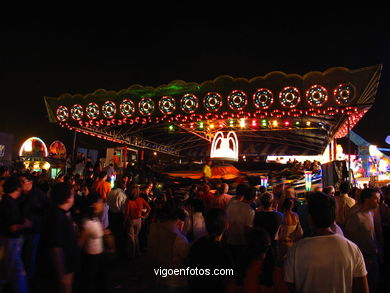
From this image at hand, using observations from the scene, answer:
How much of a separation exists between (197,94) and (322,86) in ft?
14.6

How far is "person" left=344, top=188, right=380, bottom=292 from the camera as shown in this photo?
4.25 m

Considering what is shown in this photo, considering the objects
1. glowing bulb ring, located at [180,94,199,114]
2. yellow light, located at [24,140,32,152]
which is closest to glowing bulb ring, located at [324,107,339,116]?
glowing bulb ring, located at [180,94,199,114]

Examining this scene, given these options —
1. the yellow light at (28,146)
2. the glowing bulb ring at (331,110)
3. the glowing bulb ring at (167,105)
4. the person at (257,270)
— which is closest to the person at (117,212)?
the glowing bulb ring at (167,105)

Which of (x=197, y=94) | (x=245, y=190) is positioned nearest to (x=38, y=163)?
(x=197, y=94)

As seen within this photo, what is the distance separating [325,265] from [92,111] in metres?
12.1

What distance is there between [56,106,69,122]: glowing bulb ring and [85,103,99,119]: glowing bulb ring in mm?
1047

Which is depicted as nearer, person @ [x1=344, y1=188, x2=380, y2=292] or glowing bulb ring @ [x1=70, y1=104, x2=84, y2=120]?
person @ [x1=344, y1=188, x2=380, y2=292]

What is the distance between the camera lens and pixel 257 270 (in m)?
2.55

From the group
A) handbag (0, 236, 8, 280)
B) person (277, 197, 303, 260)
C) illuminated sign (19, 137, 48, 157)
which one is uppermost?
illuminated sign (19, 137, 48, 157)

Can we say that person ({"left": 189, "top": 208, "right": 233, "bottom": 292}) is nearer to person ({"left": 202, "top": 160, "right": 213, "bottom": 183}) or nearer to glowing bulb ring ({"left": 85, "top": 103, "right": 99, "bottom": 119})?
person ({"left": 202, "top": 160, "right": 213, "bottom": 183})

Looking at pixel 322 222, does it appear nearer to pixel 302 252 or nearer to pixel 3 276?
pixel 302 252

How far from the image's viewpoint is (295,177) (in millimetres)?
12492

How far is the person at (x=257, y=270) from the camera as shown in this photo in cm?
248

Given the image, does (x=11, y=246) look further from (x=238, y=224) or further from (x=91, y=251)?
(x=238, y=224)
